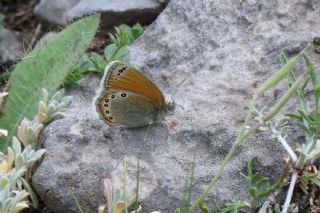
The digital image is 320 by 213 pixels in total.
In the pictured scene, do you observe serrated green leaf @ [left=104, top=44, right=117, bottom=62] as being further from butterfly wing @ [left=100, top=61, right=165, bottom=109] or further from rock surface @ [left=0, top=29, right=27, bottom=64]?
rock surface @ [left=0, top=29, right=27, bottom=64]

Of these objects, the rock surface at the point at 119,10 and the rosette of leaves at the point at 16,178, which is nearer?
the rosette of leaves at the point at 16,178

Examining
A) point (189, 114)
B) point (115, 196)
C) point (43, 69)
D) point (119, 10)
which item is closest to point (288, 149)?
point (189, 114)

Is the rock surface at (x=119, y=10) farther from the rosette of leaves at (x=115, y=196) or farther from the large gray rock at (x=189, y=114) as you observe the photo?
the rosette of leaves at (x=115, y=196)

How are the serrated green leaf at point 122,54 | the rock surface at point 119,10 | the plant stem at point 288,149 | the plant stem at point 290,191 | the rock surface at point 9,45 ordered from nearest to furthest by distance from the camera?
the plant stem at point 290,191
the plant stem at point 288,149
the serrated green leaf at point 122,54
the rock surface at point 119,10
the rock surface at point 9,45

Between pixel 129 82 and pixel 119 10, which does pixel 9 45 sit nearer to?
pixel 119 10

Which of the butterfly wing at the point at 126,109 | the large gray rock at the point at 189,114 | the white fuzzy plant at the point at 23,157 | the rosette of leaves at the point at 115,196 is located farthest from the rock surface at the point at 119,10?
the rosette of leaves at the point at 115,196

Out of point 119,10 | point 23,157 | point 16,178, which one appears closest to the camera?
point 16,178
